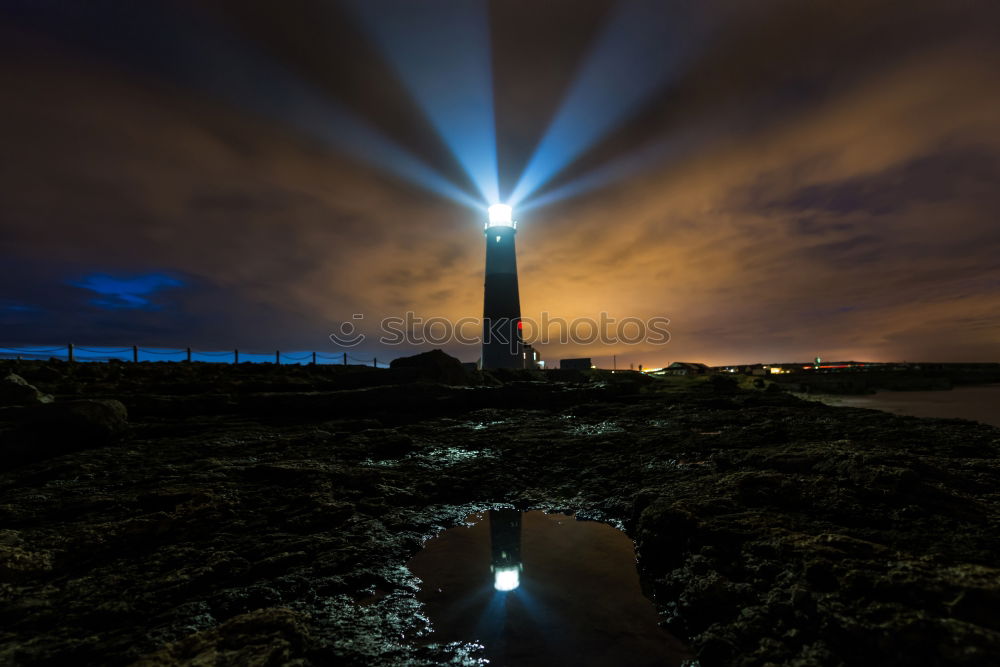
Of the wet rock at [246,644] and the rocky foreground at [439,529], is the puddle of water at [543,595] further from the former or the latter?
the wet rock at [246,644]

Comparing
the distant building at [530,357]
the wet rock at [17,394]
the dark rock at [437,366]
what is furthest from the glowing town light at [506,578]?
the distant building at [530,357]

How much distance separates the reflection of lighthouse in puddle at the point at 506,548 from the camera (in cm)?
337

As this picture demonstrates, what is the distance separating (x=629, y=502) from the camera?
15.7 feet

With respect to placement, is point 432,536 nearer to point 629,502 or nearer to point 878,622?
point 629,502

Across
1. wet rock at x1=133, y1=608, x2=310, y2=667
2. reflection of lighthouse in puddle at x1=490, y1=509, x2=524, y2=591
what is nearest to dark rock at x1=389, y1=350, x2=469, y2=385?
reflection of lighthouse in puddle at x1=490, y1=509, x2=524, y2=591

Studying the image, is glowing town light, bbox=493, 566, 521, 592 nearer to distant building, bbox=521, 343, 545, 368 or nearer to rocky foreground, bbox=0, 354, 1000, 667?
rocky foreground, bbox=0, 354, 1000, 667

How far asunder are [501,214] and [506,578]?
33584mm

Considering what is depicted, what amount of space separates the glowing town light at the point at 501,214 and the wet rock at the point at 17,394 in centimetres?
2792

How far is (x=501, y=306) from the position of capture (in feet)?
102

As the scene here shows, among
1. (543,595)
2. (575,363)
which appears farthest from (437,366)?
(575,363)

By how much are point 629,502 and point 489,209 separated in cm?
3295

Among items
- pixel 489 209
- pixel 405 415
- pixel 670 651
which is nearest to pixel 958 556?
pixel 670 651

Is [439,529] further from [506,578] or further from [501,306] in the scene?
[501,306]

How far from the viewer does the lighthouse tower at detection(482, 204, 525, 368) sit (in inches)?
1216
